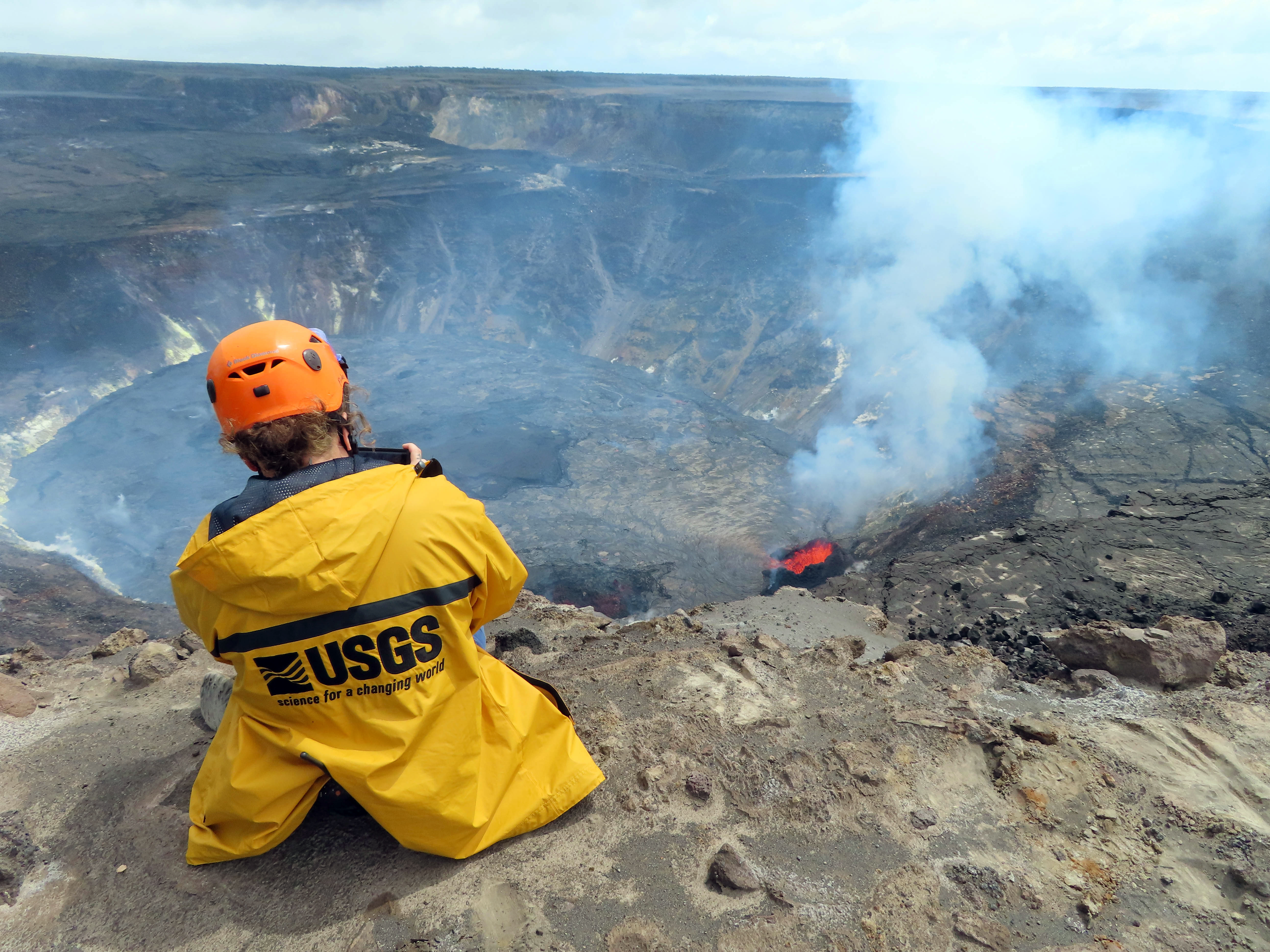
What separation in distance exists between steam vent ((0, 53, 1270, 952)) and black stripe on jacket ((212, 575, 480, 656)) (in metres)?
0.01

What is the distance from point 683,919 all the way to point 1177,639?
3890mm

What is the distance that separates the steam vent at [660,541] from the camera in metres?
1.97

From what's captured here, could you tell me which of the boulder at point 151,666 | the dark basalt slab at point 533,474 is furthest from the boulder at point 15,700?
the dark basalt slab at point 533,474

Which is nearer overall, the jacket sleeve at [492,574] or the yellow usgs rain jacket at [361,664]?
the yellow usgs rain jacket at [361,664]

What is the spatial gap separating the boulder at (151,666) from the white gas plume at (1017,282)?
36.8 feet

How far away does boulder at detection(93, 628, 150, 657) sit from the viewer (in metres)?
4.86

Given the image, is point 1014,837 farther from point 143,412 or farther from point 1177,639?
point 143,412

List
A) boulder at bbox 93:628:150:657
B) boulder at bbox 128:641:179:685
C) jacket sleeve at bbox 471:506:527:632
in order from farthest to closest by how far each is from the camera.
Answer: boulder at bbox 93:628:150:657 → boulder at bbox 128:641:179:685 → jacket sleeve at bbox 471:506:527:632

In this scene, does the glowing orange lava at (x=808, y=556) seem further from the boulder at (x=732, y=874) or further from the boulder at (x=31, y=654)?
the boulder at (x=31, y=654)

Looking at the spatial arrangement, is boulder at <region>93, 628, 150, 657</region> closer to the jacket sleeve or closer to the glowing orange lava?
the jacket sleeve

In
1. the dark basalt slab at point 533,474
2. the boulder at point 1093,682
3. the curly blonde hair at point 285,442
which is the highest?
the curly blonde hair at point 285,442

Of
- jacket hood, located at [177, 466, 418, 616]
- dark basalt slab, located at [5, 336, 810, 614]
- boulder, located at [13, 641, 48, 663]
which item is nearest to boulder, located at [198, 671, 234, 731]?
jacket hood, located at [177, 466, 418, 616]

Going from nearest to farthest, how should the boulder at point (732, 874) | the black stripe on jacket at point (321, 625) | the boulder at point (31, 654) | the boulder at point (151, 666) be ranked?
the black stripe on jacket at point (321, 625) < the boulder at point (732, 874) < the boulder at point (151, 666) < the boulder at point (31, 654)

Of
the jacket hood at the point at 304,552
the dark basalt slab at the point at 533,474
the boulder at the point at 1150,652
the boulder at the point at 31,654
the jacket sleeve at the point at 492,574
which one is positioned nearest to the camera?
the jacket hood at the point at 304,552
